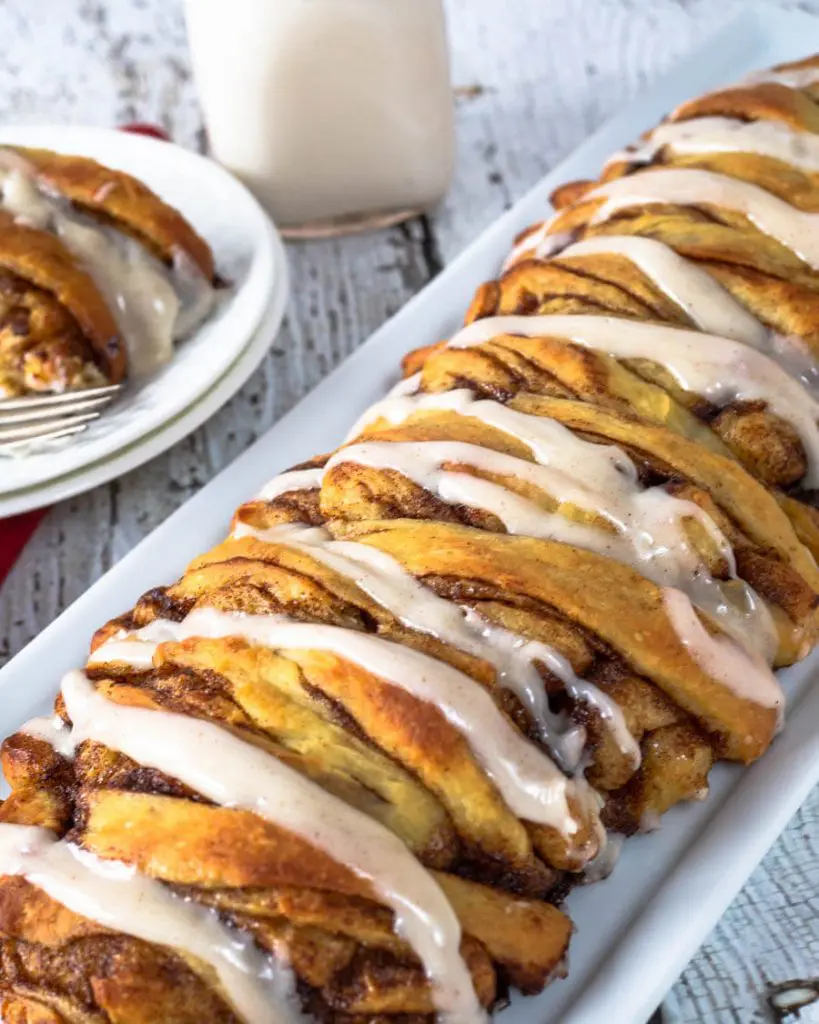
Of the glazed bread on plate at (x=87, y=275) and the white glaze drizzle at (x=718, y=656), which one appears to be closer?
the white glaze drizzle at (x=718, y=656)

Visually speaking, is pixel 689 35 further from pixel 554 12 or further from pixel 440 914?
pixel 440 914

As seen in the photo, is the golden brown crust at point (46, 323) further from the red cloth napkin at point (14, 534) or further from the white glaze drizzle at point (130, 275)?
the red cloth napkin at point (14, 534)

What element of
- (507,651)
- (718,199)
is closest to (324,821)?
(507,651)

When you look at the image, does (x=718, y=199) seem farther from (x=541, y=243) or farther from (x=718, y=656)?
(x=718, y=656)

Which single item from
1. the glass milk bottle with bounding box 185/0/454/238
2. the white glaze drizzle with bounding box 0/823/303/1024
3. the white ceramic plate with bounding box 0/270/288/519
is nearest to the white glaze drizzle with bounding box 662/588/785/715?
the white glaze drizzle with bounding box 0/823/303/1024

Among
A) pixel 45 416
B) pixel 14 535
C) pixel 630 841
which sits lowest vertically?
pixel 14 535

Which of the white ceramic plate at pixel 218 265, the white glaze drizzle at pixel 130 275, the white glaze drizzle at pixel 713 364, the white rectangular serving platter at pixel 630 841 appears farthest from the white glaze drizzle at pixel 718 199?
the white glaze drizzle at pixel 130 275

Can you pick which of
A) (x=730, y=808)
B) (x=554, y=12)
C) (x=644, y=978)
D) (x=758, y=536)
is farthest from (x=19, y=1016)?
(x=554, y=12)
